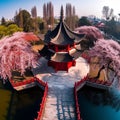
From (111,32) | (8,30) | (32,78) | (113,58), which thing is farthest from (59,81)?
(111,32)

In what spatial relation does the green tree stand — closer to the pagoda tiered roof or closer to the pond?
the pagoda tiered roof

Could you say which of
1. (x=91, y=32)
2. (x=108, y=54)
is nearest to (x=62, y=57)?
(x=108, y=54)

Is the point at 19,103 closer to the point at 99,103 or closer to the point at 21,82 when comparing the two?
the point at 21,82

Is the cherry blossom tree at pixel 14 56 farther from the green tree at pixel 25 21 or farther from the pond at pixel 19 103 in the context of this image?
the green tree at pixel 25 21

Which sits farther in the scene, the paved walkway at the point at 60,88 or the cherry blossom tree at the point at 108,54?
the cherry blossom tree at the point at 108,54

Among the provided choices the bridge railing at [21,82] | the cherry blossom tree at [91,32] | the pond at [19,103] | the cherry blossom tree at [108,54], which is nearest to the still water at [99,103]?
the cherry blossom tree at [108,54]

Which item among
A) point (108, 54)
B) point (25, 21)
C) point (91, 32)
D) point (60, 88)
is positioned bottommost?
point (60, 88)
